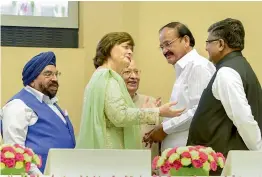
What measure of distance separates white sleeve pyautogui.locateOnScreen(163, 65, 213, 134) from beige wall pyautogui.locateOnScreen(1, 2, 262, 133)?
4.01ft

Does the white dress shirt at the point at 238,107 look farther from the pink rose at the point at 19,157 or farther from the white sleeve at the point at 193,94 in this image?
the pink rose at the point at 19,157

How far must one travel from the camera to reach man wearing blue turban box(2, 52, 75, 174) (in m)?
2.98

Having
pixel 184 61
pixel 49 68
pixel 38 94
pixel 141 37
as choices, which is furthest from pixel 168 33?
pixel 141 37

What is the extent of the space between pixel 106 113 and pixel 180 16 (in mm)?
1855

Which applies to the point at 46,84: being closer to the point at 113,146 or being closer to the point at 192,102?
the point at 113,146

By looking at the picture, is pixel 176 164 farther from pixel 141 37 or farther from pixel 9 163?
pixel 141 37

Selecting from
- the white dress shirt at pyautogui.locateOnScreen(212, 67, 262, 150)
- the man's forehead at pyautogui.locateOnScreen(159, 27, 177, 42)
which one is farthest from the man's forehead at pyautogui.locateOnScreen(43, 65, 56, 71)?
the white dress shirt at pyautogui.locateOnScreen(212, 67, 262, 150)

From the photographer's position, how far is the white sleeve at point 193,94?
10.7 feet

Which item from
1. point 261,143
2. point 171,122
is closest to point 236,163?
point 261,143

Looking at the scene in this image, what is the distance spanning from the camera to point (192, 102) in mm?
3287

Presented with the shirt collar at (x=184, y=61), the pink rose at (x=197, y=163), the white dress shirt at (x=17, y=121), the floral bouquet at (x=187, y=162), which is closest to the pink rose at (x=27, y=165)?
the floral bouquet at (x=187, y=162)

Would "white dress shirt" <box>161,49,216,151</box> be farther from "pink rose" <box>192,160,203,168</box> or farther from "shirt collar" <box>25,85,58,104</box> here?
"pink rose" <box>192,160,203,168</box>

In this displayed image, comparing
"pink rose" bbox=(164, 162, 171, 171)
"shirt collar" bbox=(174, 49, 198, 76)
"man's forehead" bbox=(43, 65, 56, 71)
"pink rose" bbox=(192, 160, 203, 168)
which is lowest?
"pink rose" bbox=(164, 162, 171, 171)

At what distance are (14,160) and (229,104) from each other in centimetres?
110
